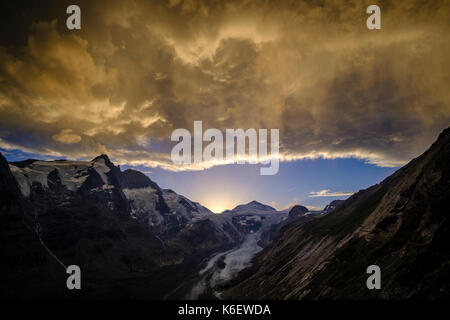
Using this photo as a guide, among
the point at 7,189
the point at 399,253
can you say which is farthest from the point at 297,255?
the point at 7,189

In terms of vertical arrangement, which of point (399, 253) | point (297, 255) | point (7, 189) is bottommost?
point (297, 255)

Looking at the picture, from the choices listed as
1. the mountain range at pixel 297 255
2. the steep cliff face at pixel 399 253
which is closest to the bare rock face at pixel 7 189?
the mountain range at pixel 297 255

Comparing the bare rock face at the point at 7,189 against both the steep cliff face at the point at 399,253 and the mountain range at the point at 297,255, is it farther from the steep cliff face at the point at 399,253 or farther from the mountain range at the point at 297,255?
the steep cliff face at the point at 399,253

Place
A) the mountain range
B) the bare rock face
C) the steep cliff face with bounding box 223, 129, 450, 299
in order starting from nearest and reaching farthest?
1. the steep cliff face with bounding box 223, 129, 450, 299
2. the mountain range
3. the bare rock face

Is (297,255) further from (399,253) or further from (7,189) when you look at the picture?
(7,189)

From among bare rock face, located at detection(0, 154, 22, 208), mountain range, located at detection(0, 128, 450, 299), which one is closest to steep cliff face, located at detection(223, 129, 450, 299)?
mountain range, located at detection(0, 128, 450, 299)

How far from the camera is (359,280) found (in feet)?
147

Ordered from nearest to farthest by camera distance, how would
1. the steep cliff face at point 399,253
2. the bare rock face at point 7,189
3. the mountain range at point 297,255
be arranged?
the steep cliff face at point 399,253 < the mountain range at point 297,255 < the bare rock face at point 7,189

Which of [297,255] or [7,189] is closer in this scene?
[297,255]

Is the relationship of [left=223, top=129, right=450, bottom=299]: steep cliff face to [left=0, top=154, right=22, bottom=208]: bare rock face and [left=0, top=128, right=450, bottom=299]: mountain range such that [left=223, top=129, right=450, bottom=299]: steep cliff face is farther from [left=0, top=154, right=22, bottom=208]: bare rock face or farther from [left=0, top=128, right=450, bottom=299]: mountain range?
[left=0, top=154, right=22, bottom=208]: bare rock face

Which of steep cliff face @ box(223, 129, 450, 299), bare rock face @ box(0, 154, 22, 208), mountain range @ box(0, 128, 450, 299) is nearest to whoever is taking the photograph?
steep cliff face @ box(223, 129, 450, 299)

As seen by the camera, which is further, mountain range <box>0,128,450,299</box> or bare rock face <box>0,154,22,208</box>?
bare rock face <box>0,154,22,208</box>

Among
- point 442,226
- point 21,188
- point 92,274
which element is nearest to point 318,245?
point 442,226
